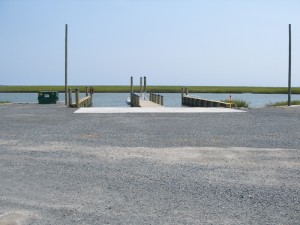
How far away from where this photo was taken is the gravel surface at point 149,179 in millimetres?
5141

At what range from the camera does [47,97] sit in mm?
33500

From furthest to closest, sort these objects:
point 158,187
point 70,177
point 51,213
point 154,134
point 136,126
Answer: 1. point 136,126
2. point 154,134
3. point 70,177
4. point 158,187
5. point 51,213

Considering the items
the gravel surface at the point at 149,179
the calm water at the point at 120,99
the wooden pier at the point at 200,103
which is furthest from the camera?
the calm water at the point at 120,99

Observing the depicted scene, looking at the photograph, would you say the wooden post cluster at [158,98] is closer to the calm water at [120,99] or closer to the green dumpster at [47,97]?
the calm water at [120,99]

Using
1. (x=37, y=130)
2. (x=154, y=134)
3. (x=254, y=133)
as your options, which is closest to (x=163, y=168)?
(x=154, y=134)

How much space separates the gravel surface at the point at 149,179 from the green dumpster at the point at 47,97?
70.0ft

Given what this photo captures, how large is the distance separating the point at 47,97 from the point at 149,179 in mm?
27770

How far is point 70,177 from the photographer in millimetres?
6969

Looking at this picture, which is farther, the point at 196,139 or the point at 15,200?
the point at 196,139

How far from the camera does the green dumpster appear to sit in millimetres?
33344

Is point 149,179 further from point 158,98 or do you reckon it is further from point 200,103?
point 158,98

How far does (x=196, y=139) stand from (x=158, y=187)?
543cm

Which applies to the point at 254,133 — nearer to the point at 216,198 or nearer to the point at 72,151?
the point at 72,151

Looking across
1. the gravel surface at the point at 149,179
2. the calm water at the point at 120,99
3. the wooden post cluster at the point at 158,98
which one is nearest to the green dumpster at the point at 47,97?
the wooden post cluster at the point at 158,98
